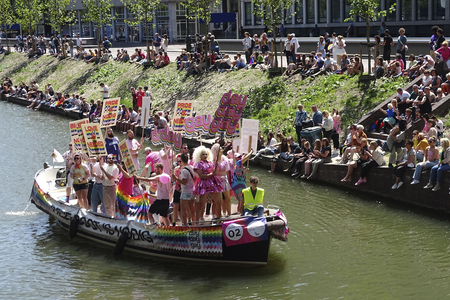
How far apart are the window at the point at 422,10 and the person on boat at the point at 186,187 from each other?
3385cm

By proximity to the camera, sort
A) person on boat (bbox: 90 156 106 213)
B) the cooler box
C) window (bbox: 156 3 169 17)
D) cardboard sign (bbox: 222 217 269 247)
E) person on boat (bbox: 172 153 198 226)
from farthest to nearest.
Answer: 1. window (bbox: 156 3 169 17)
2. the cooler box
3. person on boat (bbox: 90 156 106 213)
4. person on boat (bbox: 172 153 198 226)
5. cardboard sign (bbox: 222 217 269 247)

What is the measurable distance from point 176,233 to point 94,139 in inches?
149

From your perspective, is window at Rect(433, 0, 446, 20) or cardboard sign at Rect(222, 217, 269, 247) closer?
cardboard sign at Rect(222, 217, 269, 247)

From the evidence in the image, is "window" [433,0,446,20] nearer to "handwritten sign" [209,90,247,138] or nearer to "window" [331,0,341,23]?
"window" [331,0,341,23]

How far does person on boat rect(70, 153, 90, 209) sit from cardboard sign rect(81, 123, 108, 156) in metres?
0.37

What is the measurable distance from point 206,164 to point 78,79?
110ft

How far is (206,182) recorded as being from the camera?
14.0m

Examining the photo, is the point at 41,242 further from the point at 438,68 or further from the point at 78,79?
the point at 78,79

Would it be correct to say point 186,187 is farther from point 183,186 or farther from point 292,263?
point 292,263

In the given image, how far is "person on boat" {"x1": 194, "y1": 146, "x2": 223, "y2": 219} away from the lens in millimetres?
13846

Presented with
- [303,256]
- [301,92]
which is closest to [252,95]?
[301,92]

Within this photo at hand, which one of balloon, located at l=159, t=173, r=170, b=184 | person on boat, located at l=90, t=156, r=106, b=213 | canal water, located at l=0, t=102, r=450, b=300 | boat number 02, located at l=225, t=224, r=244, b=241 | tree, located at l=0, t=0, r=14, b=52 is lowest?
canal water, located at l=0, t=102, r=450, b=300

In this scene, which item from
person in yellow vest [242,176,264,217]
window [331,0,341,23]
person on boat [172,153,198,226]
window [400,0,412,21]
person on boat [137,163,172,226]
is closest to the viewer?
person in yellow vest [242,176,264,217]

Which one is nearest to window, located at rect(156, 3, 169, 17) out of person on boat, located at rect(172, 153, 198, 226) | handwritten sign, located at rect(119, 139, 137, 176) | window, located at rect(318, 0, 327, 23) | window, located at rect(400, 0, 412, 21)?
window, located at rect(318, 0, 327, 23)
